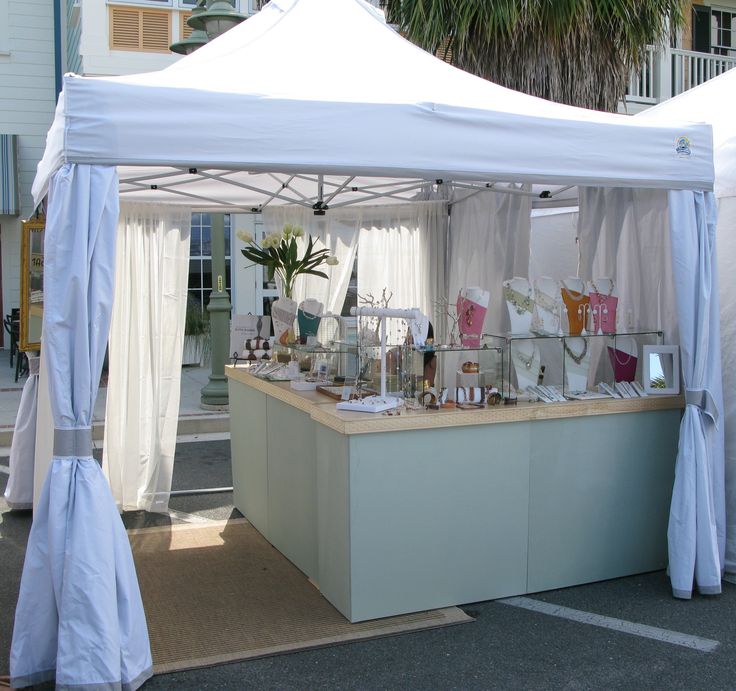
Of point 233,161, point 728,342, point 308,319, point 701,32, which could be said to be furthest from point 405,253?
point 701,32

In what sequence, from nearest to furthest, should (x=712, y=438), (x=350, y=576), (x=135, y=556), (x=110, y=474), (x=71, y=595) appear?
1. (x=71, y=595)
2. (x=350, y=576)
3. (x=712, y=438)
4. (x=135, y=556)
5. (x=110, y=474)

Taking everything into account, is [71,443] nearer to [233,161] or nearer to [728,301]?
[233,161]

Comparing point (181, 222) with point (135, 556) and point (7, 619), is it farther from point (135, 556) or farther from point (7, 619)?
point (7, 619)

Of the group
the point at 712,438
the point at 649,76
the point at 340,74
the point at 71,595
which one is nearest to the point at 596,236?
the point at 712,438

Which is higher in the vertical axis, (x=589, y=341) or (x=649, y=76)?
(x=649, y=76)

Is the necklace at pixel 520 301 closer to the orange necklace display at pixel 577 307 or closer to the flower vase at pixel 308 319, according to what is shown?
the orange necklace display at pixel 577 307

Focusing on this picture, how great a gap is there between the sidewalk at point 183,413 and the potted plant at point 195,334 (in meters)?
1.00

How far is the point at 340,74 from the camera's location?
3895 mm

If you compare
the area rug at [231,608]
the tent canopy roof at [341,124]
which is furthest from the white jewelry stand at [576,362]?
the area rug at [231,608]

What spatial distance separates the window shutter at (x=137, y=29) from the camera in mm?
11422

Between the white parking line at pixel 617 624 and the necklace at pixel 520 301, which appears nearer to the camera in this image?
the white parking line at pixel 617 624

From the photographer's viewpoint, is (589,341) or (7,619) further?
(589,341)

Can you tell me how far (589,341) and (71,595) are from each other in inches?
110

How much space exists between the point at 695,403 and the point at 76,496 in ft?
9.54
